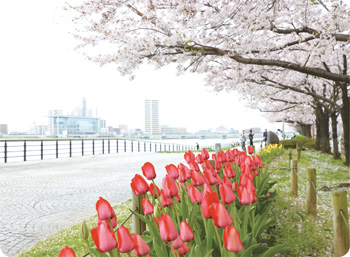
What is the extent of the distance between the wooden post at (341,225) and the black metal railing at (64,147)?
1438 centimetres

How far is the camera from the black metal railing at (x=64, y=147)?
16.6 metres

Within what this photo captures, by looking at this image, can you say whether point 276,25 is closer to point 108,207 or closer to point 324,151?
point 108,207

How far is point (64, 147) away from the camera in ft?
65.7

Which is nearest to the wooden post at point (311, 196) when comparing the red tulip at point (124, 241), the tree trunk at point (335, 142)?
the red tulip at point (124, 241)

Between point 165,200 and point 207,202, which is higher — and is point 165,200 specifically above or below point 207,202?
below

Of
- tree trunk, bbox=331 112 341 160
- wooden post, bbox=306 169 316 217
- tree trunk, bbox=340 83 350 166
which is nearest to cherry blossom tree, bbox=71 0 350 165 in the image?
wooden post, bbox=306 169 316 217

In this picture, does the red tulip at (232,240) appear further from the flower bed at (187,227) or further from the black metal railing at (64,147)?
the black metal railing at (64,147)

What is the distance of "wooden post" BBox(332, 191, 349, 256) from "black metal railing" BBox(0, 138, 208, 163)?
47.2 ft

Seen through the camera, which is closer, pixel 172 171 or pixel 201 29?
pixel 172 171

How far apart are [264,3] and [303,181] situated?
556 cm

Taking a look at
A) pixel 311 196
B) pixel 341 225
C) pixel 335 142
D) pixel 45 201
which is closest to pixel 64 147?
pixel 45 201

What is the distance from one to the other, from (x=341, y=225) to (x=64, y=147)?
1913 centimetres

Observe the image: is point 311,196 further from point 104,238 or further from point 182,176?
point 104,238

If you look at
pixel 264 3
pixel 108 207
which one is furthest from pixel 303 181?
pixel 108 207
